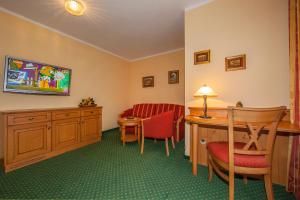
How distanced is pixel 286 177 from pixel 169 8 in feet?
9.95

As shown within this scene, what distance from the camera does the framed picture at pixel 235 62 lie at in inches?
75.2

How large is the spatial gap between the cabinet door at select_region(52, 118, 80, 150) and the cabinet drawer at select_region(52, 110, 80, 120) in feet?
0.26

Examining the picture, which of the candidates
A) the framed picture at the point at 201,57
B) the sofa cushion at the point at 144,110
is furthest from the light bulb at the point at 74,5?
the sofa cushion at the point at 144,110

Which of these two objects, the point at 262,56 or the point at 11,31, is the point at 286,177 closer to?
the point at 262,56

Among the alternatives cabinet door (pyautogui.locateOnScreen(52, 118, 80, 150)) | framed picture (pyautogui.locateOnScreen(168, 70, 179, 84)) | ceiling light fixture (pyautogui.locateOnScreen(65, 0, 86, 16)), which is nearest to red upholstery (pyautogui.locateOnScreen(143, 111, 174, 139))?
cabinet door (pyautogui.locateOnScreen(52, 118, 80, 150))

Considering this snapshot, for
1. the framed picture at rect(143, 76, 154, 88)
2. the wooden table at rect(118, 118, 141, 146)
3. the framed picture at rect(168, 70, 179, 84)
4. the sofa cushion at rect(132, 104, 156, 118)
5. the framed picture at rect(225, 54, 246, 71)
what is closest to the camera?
the framed picture at rect(225, 54, 246, 71)

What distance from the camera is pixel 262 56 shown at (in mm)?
1802

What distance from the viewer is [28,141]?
7.11 ft

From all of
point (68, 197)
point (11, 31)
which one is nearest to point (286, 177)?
point (68, 197)

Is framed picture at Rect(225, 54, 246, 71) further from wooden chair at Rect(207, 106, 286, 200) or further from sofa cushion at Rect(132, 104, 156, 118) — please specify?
sofa cushion at Rect(132, 104, 156, 118)

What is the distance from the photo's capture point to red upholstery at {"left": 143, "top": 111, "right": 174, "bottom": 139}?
2.53 m

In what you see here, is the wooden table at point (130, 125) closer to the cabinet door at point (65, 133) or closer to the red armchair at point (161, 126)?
the red armchair at point (161, 126)

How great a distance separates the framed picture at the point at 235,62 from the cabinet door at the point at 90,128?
3.09 meters

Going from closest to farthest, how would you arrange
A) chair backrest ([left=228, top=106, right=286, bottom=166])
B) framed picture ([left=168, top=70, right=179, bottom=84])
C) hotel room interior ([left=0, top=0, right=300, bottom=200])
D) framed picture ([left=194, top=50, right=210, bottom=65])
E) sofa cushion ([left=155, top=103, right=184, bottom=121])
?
chair backrest ([left=228, top=106, right=286, bottom=166]), hotel room interior ([left=0, top=0, right=300, bottom=200]), framed picture ([left=194, top=50, right=210, bottom=65]), sofa cushion ([left=155, top=103, right=184, bottom=121]), framed picture ([left=168, top=70, right=179, bottom=84])
